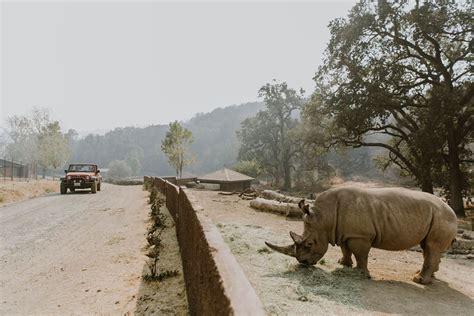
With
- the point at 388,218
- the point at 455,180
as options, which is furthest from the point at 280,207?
the point at 455,180

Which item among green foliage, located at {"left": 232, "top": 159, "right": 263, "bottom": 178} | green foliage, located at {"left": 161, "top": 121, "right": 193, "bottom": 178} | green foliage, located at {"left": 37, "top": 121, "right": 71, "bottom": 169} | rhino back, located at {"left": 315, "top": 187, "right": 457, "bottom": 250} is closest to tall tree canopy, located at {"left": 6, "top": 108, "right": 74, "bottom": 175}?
green foliage, located at {"left": 37, "top": 121, "right": 71, "bottom": 169}

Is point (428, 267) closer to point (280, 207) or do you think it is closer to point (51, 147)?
point (280, 207)

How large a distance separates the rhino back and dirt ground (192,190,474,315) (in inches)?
29.1

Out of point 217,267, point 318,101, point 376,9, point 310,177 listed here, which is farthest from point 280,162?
point 217,267

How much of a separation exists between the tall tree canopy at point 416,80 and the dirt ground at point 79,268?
15.7 meters

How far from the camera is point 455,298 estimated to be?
582 centimetres

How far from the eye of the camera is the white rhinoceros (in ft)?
20.9

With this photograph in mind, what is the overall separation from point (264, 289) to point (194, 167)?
156m

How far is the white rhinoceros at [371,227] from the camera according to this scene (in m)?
6.36

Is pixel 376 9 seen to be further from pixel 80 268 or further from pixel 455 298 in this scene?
pixel 80 268

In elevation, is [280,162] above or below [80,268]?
above

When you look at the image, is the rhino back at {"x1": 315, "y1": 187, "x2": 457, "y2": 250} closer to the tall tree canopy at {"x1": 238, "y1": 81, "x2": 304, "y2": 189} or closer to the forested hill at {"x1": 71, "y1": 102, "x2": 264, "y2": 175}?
the tall tree canopy at {"x1": 238, "y1": 81, "x2": 304, "y2": 189}

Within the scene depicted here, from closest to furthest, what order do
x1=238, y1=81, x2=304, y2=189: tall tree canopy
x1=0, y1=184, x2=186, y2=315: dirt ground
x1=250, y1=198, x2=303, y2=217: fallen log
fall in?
1. x1=0, y1=184, x2=186, y2=315: dirt ground
2. x1=250, y1=198, x2=303, y2=217: fallen log
3. x1=238, y1=81, x2=304, y2=189: tall tree canopy

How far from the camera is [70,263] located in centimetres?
753
